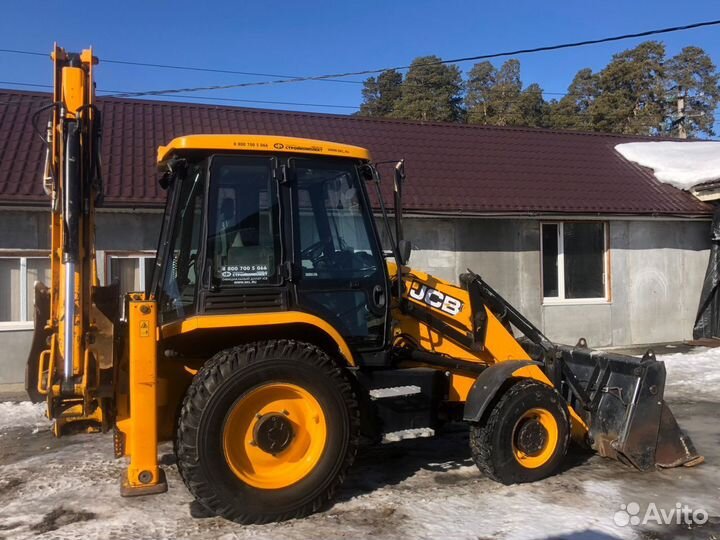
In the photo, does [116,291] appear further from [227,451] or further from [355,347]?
[355,347]

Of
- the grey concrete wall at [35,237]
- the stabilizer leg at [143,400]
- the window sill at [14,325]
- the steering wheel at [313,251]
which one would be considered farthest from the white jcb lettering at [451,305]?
the window sill at [14,325]

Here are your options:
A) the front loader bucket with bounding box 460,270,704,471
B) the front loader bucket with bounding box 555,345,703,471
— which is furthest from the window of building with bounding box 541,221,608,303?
the front loader bucket with bounding box 555,345,703,471

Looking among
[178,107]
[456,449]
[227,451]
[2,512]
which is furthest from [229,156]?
[178,107]

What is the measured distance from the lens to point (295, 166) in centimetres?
452

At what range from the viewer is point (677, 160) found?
47.5 feet

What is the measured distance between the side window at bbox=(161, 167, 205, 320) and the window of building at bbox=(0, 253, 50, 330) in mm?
5770

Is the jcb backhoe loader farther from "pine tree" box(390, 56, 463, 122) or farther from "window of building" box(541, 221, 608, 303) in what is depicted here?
"pine tree" box(390, 56, 463, 122)

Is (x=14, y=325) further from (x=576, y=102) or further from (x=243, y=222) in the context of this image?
(x=576, y=102)

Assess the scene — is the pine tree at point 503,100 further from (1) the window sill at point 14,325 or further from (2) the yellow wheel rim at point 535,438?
(2) the yellow wheel rim at point 535,438

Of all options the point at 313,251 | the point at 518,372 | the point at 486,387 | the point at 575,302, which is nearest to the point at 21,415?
the point at 313,251

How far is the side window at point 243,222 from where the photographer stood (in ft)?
14.2

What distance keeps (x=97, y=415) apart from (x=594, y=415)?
13.3ft

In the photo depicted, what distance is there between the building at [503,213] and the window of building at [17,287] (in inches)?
3.2

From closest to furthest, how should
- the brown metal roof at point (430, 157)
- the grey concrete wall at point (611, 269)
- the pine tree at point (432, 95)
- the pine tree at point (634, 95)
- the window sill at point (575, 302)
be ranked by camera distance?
the brown metal roof at point (430, 157) → the grey concrete wall at point (611, 269) → the window sill at point (575, 302) → the pine tree at point (634, 95) → the pine tree at point (432, 95)
